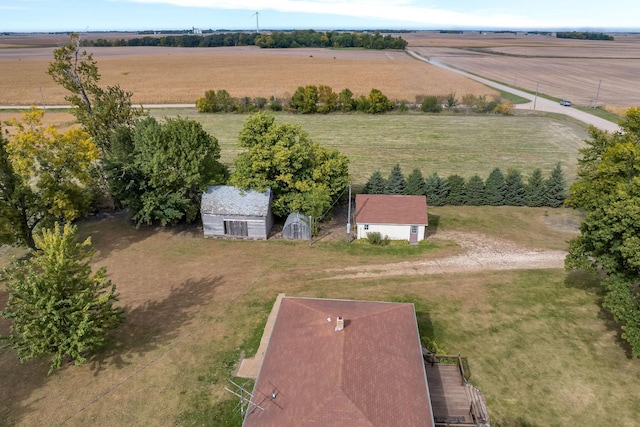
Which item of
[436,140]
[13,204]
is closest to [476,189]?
[436,140]

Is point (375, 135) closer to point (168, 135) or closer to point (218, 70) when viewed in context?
point (168, 135)

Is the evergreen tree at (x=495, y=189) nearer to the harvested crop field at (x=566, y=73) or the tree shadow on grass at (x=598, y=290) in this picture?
the tree shadow on grass at (x=598, y=290)

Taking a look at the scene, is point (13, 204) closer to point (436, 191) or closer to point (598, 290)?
point (436, 191)

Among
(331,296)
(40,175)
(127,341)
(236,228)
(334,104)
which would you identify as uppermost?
(334,104)

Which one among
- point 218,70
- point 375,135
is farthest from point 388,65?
point 375,135

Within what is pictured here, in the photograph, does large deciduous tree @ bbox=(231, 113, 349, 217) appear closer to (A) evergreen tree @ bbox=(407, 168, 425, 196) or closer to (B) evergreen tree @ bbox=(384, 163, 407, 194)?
(B) evergreen tree @ bbox=(384, 163, 407, 194)

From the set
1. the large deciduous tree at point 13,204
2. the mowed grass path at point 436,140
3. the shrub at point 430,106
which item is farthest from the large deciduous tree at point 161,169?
the shrub at point 430,106
